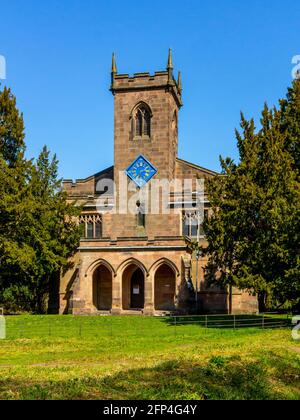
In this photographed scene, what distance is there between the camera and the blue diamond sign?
1695 inches

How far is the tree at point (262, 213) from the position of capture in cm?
2612

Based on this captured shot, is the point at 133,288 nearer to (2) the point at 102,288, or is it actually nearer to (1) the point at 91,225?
(2) the point at 102,288

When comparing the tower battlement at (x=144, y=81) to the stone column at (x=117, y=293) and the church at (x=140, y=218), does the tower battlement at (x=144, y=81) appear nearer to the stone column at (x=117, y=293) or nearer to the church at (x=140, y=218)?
the church at (x=140, y=218)

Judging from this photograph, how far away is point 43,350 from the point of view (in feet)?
66.9

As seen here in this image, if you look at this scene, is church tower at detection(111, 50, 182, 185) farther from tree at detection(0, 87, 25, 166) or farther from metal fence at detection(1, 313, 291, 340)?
metal fence at detection(1, 313, 291, 340)

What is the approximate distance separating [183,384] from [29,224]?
2770 centimetres

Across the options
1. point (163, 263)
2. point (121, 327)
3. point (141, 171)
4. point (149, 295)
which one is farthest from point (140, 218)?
point (121, 327)

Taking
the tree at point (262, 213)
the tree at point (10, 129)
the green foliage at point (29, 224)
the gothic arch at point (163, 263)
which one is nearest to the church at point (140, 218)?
the gothic arch at point (163, 263)

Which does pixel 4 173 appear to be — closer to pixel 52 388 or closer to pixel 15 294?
pixel 15 294

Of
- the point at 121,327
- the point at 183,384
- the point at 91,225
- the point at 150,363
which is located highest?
the point at 91,225

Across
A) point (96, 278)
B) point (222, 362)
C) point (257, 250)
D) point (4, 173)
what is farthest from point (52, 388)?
point (96, 278)

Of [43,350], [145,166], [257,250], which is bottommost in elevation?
[43,350]

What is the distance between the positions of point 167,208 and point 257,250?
16261mm

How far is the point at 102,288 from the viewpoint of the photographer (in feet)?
138
